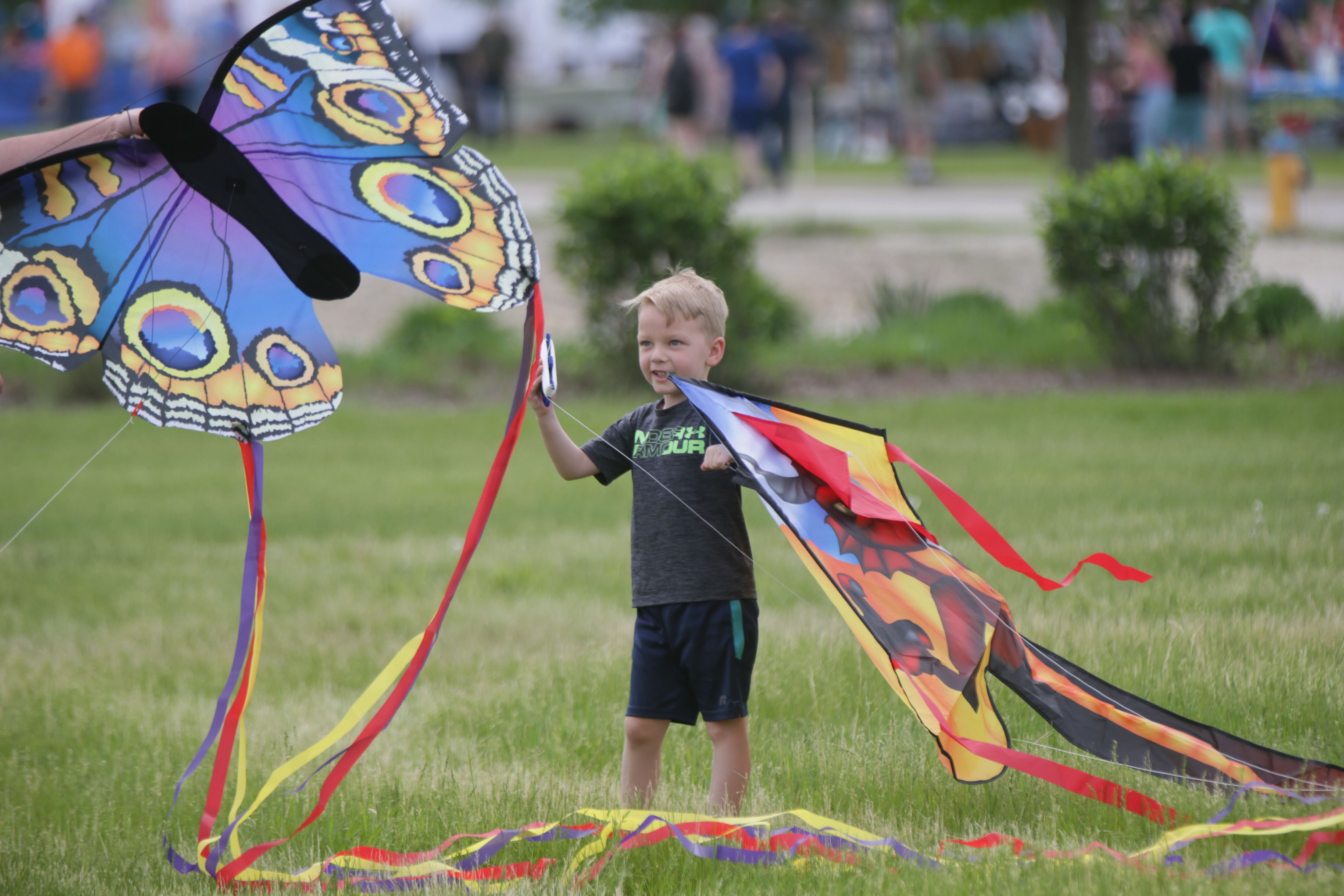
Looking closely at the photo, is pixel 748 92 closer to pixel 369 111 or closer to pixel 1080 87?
→ pixel 1080 87

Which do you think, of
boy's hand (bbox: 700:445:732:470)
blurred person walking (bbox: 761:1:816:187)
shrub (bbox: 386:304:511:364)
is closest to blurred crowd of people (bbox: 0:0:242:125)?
blurred person walking (bbox: 761:1:816:187)

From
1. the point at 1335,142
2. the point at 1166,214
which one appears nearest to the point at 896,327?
the point at 1166,214

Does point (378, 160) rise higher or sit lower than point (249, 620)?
higher

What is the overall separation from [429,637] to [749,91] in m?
18.7

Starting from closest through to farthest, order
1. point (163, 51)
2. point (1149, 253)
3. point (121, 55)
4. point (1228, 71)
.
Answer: point (1149, 253)
point (1228, 71)
point (163, 51)
point (121, 55)

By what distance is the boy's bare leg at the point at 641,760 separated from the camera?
3.80 m

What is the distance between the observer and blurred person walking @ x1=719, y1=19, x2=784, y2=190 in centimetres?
2119

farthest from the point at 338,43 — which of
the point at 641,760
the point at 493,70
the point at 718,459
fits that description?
the point at 493,70

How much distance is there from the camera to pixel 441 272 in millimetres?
3953

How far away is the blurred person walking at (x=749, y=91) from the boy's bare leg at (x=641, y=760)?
17552 mm

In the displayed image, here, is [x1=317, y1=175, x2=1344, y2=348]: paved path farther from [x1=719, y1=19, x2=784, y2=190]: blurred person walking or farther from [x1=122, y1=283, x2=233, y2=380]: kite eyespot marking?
[x1=122, y1=283, x2=233, y2=380]: kite eyespot marking

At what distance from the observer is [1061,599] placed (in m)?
5.73

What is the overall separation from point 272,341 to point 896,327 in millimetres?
9211

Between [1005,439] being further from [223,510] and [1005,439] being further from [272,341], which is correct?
[272,341]
